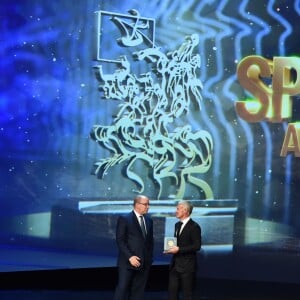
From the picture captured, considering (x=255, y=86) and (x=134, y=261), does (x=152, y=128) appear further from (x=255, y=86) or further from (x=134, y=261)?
(x=134, y=261)

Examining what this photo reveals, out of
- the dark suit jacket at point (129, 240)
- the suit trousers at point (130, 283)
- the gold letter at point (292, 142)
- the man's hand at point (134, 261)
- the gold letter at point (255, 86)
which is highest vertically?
the gold letter at point (255, 86)

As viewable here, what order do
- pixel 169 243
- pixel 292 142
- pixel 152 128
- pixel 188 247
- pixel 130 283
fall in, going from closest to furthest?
pixel 169 243, pixel 188 247, pixel 130 283, pixel 152 128, pixel 292 142

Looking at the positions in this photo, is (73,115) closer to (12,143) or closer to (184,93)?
(12,143)

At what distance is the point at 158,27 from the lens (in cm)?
855

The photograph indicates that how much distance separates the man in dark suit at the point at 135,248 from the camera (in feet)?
19.8

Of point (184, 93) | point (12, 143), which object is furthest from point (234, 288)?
point (12, 143)

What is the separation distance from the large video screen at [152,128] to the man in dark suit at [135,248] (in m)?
2.12

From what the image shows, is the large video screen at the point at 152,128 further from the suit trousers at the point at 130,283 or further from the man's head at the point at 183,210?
the man's head at the point at 183,210

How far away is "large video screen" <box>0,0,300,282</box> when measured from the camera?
8.00 meters

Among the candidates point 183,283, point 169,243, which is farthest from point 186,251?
point 183,283

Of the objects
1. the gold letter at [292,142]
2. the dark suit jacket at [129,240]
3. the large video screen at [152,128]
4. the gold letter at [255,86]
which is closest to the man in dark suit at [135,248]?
the dark suit jacket at [129,240]

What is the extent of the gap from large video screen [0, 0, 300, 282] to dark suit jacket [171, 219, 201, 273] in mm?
2345

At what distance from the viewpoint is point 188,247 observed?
6.02 metres

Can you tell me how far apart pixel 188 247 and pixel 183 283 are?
341 millimetres
